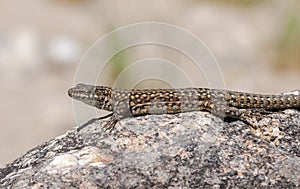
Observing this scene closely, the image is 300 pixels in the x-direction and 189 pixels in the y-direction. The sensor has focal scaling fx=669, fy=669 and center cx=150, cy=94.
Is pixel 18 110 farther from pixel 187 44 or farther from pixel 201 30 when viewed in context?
pixel 201 30

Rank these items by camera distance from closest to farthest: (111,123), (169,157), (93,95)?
(169,157) → (111,123) → (93,95)

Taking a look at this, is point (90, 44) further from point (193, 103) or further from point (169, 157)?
point (169, 157)

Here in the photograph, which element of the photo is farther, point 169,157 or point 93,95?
point 93,95

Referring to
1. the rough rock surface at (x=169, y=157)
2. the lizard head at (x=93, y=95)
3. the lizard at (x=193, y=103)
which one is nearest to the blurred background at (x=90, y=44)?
the lizard head at (x=93, y=95)

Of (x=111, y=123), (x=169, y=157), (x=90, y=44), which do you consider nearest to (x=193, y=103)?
(x=111, y=123)

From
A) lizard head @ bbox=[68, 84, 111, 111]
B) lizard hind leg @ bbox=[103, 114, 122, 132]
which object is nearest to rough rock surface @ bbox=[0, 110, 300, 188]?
lizard hind leg @ bbox=[103, 114, 122, 132]

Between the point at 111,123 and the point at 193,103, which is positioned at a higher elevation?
the point at 193,103
